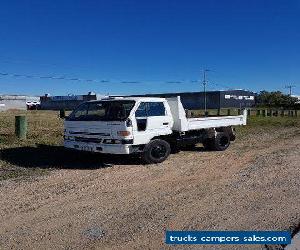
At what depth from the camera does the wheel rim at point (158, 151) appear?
35.1 feet

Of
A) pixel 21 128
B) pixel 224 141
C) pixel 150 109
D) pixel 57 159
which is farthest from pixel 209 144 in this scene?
pixel 21 128

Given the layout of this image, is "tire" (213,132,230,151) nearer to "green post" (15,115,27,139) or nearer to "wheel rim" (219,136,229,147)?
"wheel rim" (219,136,229,147)

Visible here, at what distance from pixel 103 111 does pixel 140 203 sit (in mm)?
4448

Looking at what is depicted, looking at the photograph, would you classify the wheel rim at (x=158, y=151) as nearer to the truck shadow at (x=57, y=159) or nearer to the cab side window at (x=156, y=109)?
the truck shadow at (x=57, y=159)

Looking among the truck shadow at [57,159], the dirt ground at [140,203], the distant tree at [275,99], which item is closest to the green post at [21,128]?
the truck shadow at [57,159]

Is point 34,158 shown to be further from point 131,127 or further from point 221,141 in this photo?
point 221,141

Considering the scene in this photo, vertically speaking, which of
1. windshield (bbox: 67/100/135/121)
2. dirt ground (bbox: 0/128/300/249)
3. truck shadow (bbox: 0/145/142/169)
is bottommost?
dirt ground (bbox: 0/128/300/249)

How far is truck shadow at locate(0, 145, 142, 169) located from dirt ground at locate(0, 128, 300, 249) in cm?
28

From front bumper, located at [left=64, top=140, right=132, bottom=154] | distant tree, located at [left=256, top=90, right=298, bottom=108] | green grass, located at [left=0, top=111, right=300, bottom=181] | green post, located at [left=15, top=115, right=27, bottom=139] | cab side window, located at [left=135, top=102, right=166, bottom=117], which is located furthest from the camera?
distant tree, located at [left=256, top=90, right=298, bottom=108]

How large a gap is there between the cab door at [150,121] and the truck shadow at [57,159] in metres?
0.91

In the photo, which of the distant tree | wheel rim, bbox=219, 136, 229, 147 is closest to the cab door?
wheel rim, bbox=219, 136, 229, 147

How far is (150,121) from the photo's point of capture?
419 inches

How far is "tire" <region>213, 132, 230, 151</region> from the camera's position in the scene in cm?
1336

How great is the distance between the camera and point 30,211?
648 centimetres
